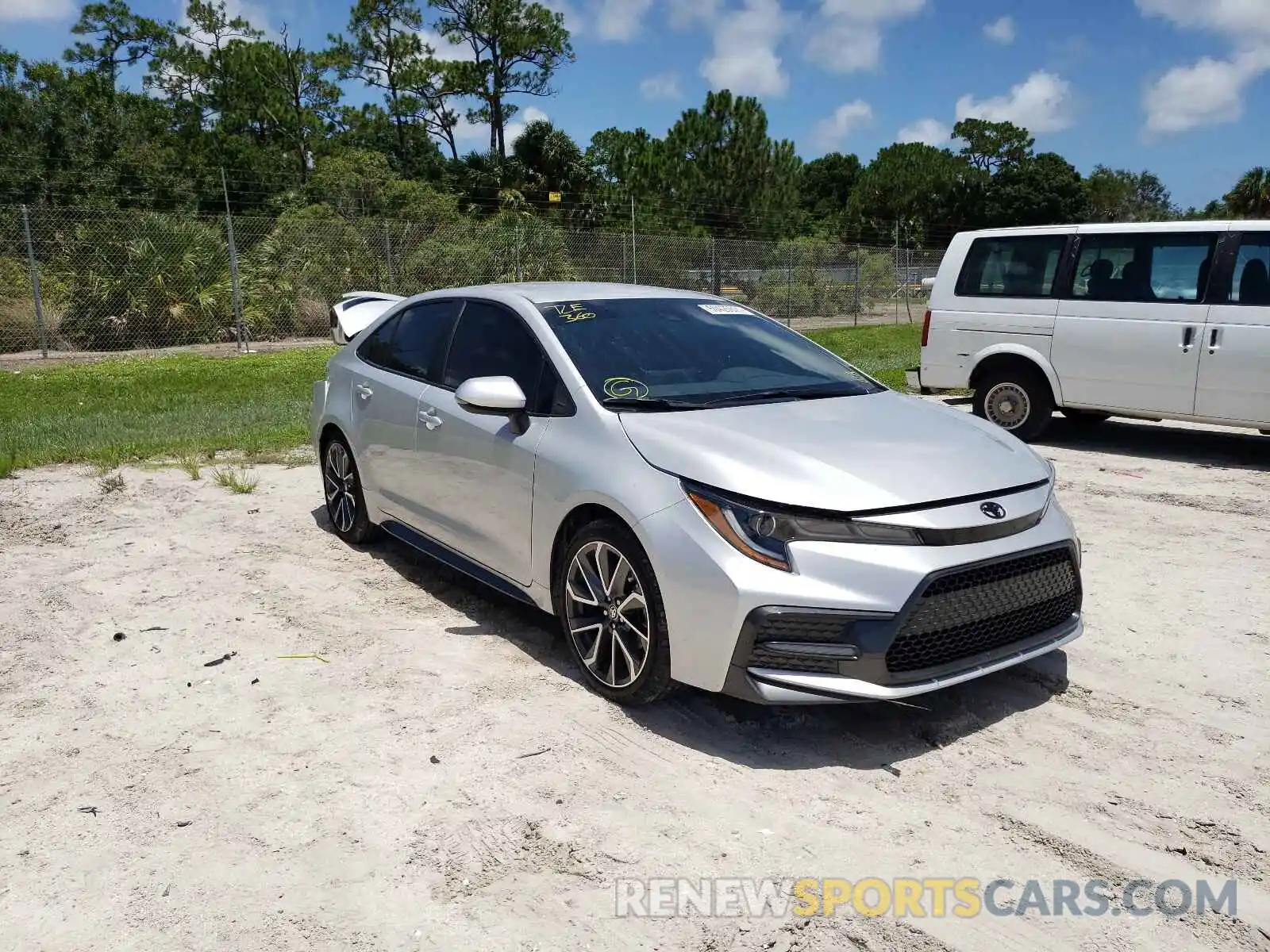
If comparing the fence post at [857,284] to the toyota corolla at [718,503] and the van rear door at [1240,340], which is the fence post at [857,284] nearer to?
the van rear door at [1240,340]

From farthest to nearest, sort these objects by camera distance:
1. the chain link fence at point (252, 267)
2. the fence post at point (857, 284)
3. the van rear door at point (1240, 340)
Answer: the fence post at point (857, 284) < the chain link fence at point (252, 267) < the van rear door at point (1240, 340)

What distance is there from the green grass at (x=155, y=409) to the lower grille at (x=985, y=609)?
23.3 ft

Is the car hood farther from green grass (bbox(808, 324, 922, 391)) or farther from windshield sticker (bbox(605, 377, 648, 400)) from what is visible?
green grass (bbox(808, 324, 922, 391))

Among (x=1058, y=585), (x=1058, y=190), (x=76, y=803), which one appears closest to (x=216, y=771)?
(x=76, y=803)

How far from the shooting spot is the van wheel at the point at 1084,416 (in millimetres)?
9602

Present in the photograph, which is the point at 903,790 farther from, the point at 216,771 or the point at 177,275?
the point at 177,275

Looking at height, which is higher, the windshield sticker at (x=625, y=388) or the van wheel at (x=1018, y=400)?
the windshield sticker at (x=625, y=388)

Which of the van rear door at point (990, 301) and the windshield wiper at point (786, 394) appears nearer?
the windshield wiper at point (786, 394)

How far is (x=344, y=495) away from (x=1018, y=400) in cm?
650

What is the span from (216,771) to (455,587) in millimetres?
2132

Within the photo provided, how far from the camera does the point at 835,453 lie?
12.3ft

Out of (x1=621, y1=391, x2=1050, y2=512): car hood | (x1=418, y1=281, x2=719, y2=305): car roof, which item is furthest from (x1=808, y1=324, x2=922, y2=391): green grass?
(x1=621, y1=391, x2=1050, y2=512): car hood

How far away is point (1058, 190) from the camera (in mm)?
86250

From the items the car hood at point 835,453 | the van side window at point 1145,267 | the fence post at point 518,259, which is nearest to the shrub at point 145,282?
the fence post at point 518,259
